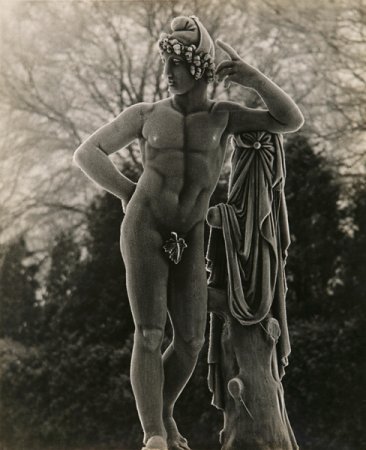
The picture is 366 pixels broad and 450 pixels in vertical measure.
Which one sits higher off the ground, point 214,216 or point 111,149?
point 111,149

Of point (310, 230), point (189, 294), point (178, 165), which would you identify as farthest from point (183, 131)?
point (310, 230)

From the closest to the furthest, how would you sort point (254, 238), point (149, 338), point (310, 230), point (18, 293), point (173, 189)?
point (149, 338), point (173, 189), point (254, 238), point (310, 230), point (18, 293)

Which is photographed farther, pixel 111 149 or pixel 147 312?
pixel 111 149

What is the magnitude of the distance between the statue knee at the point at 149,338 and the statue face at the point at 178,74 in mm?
1743

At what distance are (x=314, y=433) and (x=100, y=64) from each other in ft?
19.3

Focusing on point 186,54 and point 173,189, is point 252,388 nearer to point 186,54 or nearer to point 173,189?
point 173,189

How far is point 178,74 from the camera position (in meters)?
7.48

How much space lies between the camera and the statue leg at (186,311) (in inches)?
292

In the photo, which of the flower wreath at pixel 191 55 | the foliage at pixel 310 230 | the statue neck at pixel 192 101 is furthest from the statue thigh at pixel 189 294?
the foliage at pixel 310 230

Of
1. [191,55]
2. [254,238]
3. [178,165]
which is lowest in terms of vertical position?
[254,238]

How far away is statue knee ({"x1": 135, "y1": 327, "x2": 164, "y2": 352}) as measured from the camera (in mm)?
7270

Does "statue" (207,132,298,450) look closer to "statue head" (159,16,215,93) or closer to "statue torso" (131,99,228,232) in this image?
"statue torso" (131,99,228,232)

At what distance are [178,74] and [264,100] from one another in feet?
2.13

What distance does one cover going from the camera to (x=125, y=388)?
13.9 m
